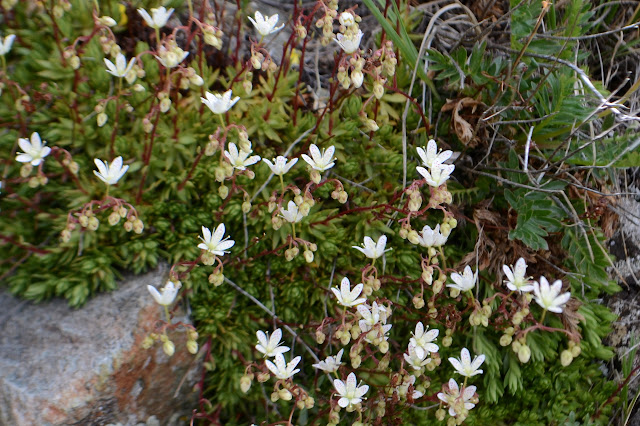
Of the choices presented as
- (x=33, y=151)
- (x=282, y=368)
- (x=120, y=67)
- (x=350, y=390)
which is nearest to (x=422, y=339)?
(x=350, y=390)

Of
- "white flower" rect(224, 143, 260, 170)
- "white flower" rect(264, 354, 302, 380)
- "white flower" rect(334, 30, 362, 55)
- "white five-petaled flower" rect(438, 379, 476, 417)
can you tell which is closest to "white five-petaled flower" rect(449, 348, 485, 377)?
"white five-petaled flower" rect(438, 379, 476, 417)

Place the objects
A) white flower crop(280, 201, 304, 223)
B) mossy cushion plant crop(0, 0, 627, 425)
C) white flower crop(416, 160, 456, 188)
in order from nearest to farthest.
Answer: white flower crop(416, 160, 456, 188) → white flower crop(280, 201, 304, 223) → mossy cushion plant crop(0, 0, 627, 425)

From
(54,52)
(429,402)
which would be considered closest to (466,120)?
(429,402)

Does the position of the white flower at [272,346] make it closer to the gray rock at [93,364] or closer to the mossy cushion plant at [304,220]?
the mossy cushion plant at [304,220]

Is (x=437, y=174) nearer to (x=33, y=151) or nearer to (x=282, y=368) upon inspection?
(x=282, y=368)

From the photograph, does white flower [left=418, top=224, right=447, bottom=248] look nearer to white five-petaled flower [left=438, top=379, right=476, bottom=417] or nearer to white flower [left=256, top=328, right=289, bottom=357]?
white five-petaled flower [left=438, top=379, right=476, bottom=417]

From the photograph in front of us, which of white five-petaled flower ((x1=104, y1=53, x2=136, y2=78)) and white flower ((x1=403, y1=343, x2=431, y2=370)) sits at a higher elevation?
white five-petaled flower ((x1=104, y1=53, x2=136, y2=78))

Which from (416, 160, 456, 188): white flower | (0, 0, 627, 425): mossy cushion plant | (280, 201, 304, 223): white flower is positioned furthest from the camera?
(0, 0, 627, 425): mossy cushion plant
